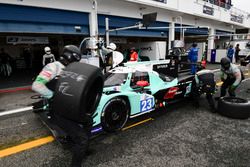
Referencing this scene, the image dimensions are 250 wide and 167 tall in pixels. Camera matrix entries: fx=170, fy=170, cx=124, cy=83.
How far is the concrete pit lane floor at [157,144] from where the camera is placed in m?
2.58

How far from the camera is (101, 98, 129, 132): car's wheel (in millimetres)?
3188

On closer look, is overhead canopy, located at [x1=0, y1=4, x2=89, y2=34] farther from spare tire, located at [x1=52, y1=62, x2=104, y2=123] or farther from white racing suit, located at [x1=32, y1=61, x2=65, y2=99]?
spare tire, located at [x1=52, y1=62, x2=104, y2=123]

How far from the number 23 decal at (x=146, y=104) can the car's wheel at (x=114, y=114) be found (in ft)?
1.29

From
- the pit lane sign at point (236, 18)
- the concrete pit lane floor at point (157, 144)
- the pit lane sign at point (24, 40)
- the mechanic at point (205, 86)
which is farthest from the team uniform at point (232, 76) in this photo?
the pit lane sign at point (236, 18)

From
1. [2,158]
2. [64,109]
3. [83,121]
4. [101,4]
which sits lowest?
[2,158]

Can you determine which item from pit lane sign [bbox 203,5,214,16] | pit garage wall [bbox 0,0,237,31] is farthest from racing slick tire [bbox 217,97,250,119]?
pit lane sign [bbox 203,5,214,16]

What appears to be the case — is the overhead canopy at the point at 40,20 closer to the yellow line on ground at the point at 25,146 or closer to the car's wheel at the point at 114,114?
the yellow line on ground at the point at 25,146

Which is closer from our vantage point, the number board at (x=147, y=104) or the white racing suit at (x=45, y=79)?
the white racing suit at (x=45, y=79)

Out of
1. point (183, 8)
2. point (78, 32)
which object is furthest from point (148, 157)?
point (183, 8)

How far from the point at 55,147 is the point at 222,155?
2794 millimetres

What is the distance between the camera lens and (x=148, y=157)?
267 cm

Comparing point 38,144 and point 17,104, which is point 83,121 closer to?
point 38,144

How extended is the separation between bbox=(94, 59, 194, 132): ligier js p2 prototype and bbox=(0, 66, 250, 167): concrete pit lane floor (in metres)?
0.33

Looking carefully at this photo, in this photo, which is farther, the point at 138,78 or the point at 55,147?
the point at 138,78
